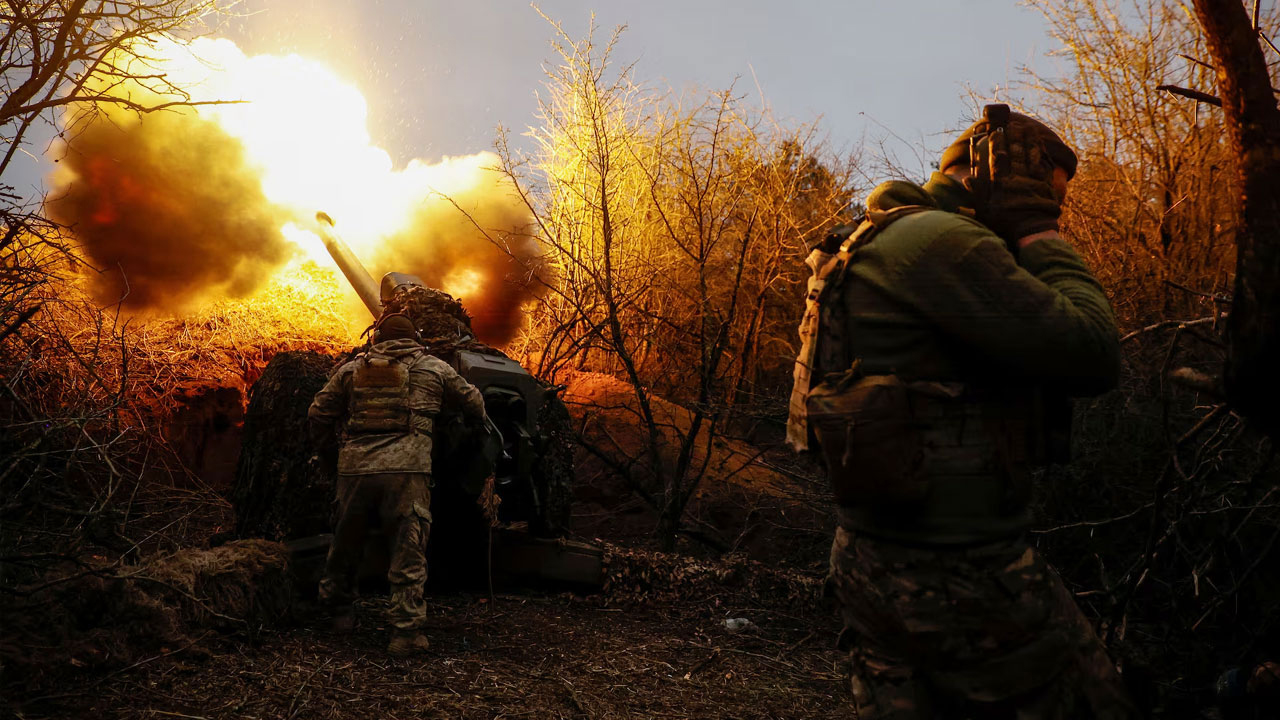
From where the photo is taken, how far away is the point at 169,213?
1265cm

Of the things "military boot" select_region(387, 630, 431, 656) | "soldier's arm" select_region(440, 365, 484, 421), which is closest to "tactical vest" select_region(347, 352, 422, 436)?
"soldier's arm" select_region(440, 365, 484, 421)

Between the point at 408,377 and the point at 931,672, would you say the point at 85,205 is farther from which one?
the point at 931,672

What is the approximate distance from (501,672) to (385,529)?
1232mm

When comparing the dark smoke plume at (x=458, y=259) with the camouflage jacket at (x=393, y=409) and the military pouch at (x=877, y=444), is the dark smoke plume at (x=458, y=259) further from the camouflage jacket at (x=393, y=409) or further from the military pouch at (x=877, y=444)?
the military pouch at (x=877, y=444)

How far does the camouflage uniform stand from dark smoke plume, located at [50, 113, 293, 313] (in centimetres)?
812

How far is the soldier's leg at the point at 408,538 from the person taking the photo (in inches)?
203

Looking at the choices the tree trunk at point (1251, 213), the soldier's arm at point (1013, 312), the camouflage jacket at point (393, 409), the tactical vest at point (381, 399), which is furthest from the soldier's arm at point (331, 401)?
the tree trunk at point (1251, 213)

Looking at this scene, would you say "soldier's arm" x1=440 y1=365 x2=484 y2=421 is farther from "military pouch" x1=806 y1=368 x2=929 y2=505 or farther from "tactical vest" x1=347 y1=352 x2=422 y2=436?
"military pouch" x1=806 y1=368 x2=929 y2=505

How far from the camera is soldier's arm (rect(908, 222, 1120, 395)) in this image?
194 centimetres

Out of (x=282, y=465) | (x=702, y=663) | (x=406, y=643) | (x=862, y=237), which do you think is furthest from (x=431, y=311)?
(x=862, y=237)

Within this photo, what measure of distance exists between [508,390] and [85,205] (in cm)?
924

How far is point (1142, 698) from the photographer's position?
2484 millimetres

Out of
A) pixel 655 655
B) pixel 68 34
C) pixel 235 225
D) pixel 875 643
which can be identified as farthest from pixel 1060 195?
pixel 235 225

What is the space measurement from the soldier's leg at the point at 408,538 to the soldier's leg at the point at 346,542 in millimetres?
149
